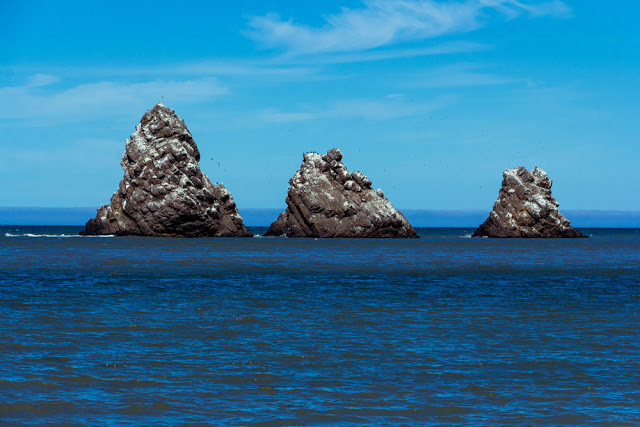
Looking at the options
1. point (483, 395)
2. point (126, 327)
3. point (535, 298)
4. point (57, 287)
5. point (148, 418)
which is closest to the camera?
point (148, 418)

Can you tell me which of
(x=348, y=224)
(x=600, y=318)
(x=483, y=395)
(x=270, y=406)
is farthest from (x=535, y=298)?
(x=348, y=224)

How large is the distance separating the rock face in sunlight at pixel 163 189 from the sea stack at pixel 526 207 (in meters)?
51.6

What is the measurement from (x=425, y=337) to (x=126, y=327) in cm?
1031

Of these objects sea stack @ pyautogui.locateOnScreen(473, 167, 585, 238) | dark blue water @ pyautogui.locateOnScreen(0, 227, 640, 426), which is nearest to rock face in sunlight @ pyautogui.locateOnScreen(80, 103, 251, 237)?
sea stack @ pyautogui.locateOnScreen(473, 167, 585, 238)

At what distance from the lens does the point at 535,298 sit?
37125 mm

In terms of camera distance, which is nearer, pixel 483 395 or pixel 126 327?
pixel 483 395

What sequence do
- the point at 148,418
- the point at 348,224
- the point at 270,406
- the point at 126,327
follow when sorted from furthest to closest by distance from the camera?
the point at 348,224, the point at 126,327, the point at 270,406, the point at 148,418

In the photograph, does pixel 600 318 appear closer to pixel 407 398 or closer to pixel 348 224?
pixel 407 398

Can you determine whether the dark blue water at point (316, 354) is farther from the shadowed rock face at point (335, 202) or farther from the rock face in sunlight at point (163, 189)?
the shadowed rock face at point (335, 202)

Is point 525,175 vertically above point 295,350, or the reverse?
point 525,175

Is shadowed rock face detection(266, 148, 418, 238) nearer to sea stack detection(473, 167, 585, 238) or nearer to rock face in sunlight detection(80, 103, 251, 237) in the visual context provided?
rock face in sunlight detection(80, 103, 251, 237)

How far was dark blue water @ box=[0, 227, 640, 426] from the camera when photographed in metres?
14.9

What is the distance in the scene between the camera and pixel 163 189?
4624 inches

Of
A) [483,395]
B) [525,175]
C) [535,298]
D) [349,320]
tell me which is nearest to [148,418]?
[483,395]
